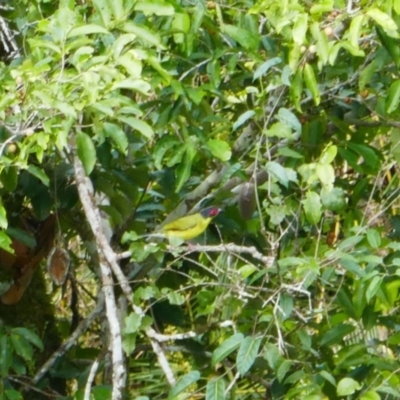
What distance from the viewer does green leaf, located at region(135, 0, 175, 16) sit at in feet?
6.56

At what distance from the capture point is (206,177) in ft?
9.71

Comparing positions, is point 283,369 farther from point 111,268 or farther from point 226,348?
point 111,268

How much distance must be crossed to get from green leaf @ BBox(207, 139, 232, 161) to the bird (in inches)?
13.8

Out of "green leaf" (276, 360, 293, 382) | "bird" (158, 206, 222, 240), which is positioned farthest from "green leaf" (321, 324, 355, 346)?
"bird" (158, 206, 222, 240)

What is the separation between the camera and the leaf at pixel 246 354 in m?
2.08

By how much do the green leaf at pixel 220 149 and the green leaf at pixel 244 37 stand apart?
0.26 metres

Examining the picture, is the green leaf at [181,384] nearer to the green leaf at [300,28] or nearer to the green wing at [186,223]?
the green wing at [186,223]

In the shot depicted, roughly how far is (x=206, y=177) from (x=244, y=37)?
0.71 meters

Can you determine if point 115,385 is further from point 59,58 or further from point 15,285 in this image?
point 15,285

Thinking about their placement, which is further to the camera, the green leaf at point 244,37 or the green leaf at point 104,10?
the green leaf at point 244,37

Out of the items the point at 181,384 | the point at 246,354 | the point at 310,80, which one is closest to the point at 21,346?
the point at 181,384

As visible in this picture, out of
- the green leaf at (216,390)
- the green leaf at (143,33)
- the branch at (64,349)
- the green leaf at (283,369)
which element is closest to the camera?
the green leaf at (143,33)

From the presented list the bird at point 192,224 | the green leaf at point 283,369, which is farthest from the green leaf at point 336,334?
the bird at point 192,224

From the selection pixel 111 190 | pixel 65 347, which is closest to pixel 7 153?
pixel 111 190
